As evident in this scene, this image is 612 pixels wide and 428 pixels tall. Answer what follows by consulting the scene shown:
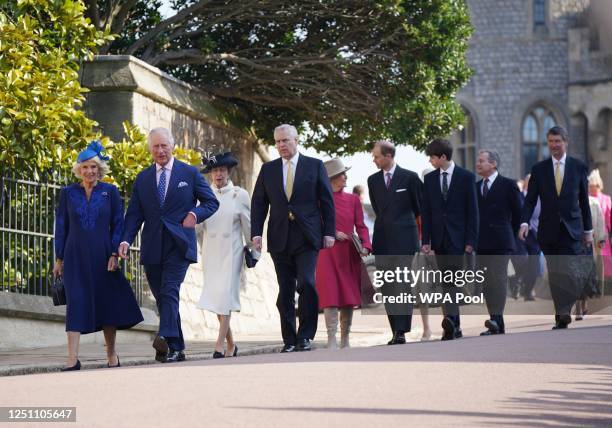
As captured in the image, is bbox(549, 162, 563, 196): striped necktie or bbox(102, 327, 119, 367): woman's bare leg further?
bbox(549, 162, 563, 196): striped necktie

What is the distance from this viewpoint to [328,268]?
1433 centimetres

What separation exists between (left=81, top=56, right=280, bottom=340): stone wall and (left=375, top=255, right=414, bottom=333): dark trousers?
12.4 ft

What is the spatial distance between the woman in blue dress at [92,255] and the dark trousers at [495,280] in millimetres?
4139

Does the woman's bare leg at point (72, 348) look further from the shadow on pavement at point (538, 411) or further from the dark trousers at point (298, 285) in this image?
the shadow on pavement at point (538, 411)

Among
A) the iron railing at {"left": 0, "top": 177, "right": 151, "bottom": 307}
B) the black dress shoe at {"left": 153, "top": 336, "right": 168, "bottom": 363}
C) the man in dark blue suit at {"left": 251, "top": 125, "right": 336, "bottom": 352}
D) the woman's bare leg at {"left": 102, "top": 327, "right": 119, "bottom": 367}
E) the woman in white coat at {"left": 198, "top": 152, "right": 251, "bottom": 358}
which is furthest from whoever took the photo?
the iron railing at {"left": 0, "top": 177, "right": 151, "bottom": 307}

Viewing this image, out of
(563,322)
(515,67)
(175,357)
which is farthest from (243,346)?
(515,67)

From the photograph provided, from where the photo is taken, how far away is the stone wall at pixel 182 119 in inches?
685

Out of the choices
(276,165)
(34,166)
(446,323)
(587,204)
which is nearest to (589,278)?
(587,204)

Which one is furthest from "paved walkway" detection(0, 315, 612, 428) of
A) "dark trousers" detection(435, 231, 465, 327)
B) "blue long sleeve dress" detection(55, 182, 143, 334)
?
"dark trousers" detection(435, 231, 465, 327)

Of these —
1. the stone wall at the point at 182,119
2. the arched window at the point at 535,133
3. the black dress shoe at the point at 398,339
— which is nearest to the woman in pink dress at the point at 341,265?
the black dress shoe at the point at 398,339

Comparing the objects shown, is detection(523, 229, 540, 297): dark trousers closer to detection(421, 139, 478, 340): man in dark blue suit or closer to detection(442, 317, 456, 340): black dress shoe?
detection(421, 139, 478, 340): man in dark blue suit

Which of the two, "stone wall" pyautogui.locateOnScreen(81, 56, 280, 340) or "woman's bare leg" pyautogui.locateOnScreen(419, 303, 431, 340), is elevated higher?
"stone wall" pyautogui.locateOnScreen(81, 56, 280, 340)

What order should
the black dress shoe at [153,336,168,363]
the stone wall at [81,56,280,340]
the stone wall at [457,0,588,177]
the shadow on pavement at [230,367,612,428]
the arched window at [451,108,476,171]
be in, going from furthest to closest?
the arched window at [451,108,476,171]
the stone wall at [457,0,588,177]
the stone wall at [81,56,280,340]
the black dress shoe at [153,336,168,363]
the shadow on pavement at [230,367,612,428]

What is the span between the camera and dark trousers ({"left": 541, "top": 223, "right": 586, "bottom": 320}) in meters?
14.8
